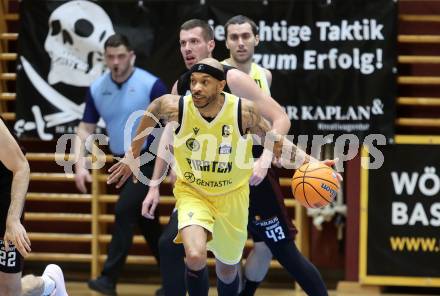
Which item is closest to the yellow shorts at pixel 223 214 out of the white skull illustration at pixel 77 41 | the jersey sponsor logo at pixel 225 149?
the jersey sponsor logo at pixel 225 149

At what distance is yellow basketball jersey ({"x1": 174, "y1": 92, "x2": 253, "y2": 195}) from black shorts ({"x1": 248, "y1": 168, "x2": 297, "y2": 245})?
20.5 inches

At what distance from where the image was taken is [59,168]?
Result: 955 cm

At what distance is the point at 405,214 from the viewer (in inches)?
334

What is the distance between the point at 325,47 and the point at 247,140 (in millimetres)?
2787

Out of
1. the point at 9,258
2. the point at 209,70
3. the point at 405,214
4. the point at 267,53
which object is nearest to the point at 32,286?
the point at 9,258

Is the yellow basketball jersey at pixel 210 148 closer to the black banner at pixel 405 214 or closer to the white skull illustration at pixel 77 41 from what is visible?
the black banner at pixel 405 214

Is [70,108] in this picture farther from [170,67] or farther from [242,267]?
[242,267]

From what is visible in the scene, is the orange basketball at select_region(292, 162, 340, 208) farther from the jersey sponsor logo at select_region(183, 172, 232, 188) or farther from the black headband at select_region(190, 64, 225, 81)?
the black headband at select_region(190, 64, 225, 81)

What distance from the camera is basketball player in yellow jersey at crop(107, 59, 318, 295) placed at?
583 cm

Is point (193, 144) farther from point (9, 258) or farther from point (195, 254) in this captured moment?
point (9, 258)

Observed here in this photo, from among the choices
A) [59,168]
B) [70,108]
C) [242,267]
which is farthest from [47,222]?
[242,267]

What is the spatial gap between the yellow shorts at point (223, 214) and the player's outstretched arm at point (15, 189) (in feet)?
3.30

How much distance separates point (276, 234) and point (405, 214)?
92.0 inches

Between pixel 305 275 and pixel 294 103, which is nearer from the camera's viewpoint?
pixel 305 275
